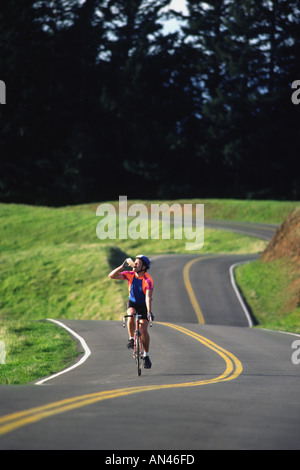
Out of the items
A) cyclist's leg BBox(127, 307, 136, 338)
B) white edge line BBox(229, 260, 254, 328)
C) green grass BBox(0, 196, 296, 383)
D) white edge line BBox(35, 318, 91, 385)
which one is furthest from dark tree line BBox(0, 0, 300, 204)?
cyclist's leg BBox(127, 307, 136, 338)

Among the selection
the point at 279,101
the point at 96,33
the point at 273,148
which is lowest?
the point at 273,148

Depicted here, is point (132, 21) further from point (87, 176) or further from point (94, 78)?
point (87, 176)

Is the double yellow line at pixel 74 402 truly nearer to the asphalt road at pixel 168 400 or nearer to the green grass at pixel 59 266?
the asphalt road at pixel 168 400

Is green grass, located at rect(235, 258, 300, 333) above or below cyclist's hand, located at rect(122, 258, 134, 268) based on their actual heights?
below

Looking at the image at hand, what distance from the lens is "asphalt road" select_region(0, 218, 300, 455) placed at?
6.98 meters

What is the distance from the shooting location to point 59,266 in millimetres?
44062

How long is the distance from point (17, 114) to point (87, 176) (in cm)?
1113

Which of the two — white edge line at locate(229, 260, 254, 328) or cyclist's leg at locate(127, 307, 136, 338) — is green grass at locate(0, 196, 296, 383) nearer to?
cyclist's leg at locate(127, 307, 136, 338)

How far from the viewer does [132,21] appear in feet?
285

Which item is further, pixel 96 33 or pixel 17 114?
pixel 96 33

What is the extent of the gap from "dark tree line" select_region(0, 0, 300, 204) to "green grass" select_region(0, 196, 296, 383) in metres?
9.47

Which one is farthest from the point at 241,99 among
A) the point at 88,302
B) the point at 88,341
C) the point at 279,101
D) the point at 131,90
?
the point at 88,341

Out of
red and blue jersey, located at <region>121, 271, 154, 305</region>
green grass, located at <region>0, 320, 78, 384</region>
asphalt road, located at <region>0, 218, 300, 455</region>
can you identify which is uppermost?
red and blue jersey, located at <region>121, 271, 154, 305</region>

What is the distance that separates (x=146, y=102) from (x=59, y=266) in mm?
43983
